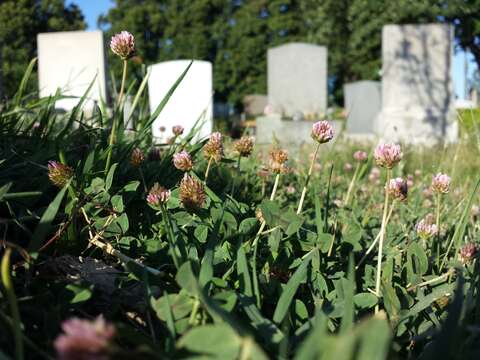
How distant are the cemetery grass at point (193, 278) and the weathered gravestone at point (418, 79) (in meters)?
7.27

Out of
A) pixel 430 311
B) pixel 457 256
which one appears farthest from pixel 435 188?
pixel 430 311

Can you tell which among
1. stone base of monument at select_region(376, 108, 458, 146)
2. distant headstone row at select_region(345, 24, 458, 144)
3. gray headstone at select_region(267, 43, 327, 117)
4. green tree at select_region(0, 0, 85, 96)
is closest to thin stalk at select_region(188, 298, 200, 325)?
stone base of monument at select_region(376, 108, 458, 146)

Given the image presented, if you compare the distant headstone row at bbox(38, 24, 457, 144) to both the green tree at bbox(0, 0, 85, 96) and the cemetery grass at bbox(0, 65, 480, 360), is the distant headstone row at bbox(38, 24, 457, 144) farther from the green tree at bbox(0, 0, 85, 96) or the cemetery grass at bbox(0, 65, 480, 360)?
the green tree at bbox(0, 0, 85, 96)

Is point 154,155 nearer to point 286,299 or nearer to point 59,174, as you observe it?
point 59,174

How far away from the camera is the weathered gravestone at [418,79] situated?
26.9ft

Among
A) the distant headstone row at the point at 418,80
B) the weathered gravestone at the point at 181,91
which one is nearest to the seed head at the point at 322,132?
the weathered gravestone at the point at 181,91

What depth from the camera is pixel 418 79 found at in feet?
27.7

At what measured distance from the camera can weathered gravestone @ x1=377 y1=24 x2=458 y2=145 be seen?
8.21 metres

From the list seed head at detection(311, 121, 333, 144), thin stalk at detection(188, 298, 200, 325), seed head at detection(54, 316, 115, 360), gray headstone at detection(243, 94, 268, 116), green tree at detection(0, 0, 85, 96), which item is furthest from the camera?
green tree at detection(0, 0, 85, 96)

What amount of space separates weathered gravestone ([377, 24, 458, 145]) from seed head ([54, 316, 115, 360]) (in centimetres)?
824

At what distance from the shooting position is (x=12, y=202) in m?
1.10

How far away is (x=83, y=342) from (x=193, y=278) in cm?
26

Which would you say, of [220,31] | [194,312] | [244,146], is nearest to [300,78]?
[244,146]

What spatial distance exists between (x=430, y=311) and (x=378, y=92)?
1246 centimetres
